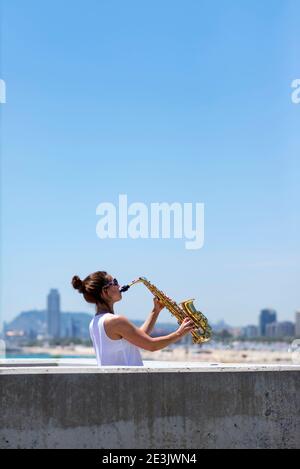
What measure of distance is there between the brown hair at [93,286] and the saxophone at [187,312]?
0.19 m

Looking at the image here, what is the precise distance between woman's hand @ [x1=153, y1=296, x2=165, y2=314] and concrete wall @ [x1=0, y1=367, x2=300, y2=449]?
1705mm

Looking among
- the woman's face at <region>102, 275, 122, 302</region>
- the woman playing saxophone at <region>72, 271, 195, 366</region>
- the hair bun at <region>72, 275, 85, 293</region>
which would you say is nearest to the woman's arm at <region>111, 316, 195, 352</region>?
the woman playing saxophone at <region>72, 271, 195, 366</region>

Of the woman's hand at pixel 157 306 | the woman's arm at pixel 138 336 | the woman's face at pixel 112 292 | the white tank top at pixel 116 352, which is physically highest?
the woman's face at pixel 112 292

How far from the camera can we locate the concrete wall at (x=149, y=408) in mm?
5672

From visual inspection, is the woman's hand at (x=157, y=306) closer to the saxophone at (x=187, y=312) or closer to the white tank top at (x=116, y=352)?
the saxophone at (x=187, y=312)

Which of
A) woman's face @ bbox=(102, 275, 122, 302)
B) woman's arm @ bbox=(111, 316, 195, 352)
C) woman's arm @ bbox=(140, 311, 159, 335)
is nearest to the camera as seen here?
woman's arm @ bbox=(111, 316, 195, 352)

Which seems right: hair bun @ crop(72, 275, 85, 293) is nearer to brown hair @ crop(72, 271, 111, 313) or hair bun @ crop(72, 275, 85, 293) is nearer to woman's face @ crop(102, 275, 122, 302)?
Answer: brown hair @ crop(72, 271, 111, 313)

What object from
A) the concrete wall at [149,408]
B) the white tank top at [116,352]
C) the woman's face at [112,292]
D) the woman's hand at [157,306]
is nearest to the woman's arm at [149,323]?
the woman's hand at [157,306]

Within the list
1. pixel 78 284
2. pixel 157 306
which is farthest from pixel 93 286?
pixel 157 306

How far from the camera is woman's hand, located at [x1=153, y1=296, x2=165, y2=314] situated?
7590 millimetres
